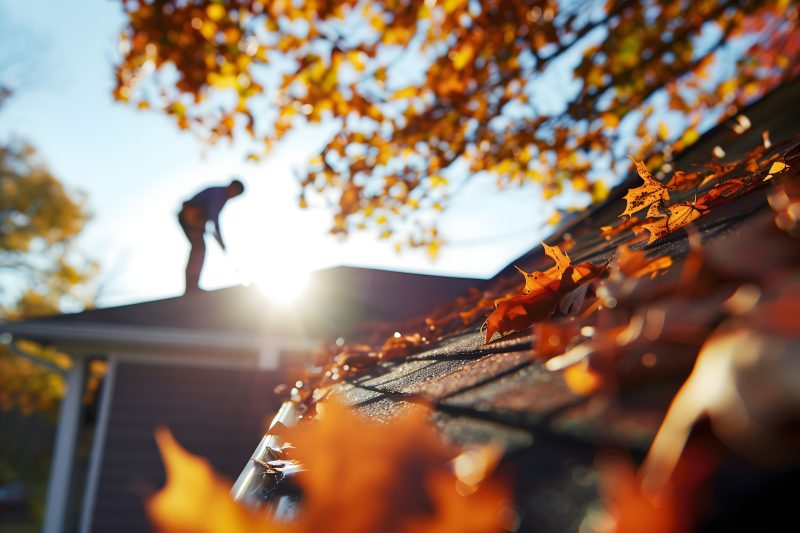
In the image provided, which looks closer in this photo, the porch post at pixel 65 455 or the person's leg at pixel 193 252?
the porch post at pixel 65 455

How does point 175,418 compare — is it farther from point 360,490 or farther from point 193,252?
point 360,490

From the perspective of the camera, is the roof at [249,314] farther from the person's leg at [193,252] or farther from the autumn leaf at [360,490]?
the autumn leaf at [360,490]

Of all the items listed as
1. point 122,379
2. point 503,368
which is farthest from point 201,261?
point 503,368

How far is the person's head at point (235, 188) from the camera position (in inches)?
393

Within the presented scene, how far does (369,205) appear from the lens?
267 inches

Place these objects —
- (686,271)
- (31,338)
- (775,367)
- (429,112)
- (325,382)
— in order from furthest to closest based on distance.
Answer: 1. (31,338)
2. (429,112)
3. (325,382)
4. (686,271)
5. (775,367)

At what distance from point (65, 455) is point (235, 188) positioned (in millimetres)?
5417

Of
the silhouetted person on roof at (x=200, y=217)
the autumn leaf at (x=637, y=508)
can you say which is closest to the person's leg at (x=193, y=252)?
the silhouetted person on roof at (x=200, y=217)

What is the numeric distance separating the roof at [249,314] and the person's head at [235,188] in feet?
5.64

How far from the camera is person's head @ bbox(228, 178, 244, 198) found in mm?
9990

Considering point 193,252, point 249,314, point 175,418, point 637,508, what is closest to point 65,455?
point 175,418

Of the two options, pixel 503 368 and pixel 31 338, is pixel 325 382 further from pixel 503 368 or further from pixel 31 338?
pixel 31 338

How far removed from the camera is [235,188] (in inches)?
398

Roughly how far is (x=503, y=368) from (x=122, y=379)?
10322 mm
